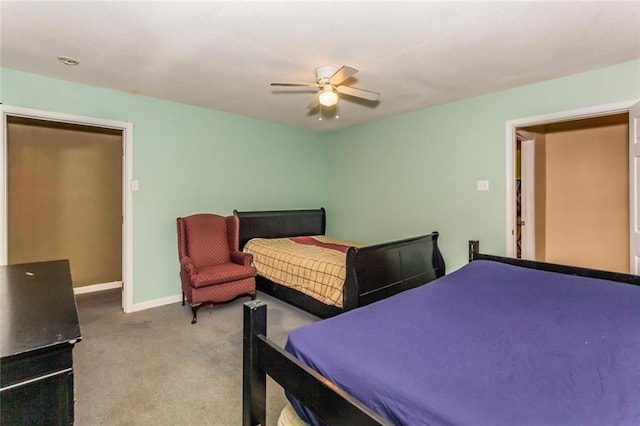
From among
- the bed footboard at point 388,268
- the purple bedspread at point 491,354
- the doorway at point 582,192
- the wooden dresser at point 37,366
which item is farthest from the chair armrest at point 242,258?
the doorway at point 582,192

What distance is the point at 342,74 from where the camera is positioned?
8.13 feet

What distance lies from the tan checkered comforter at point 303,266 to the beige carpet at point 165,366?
0.39 metres

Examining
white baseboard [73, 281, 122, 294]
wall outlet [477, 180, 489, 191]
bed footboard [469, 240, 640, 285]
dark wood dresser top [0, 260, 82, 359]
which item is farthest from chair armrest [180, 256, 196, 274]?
wall outlet [477, 180, 489, 191]

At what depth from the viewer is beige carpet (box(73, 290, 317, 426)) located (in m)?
1.93

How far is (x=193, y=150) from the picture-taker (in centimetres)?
405

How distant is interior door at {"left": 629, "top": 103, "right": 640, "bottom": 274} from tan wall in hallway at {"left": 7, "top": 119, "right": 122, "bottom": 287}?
5715 millimetres

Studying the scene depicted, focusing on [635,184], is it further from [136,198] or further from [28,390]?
[136,198]

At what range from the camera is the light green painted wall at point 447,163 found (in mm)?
3045

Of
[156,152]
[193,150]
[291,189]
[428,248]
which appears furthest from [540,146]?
[156,152]

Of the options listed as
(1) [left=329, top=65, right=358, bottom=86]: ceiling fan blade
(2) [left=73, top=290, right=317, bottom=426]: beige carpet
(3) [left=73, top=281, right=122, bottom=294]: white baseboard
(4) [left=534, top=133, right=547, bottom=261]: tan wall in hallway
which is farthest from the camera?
(4) [left=534, top=133, right=547, bottom=261]: tan wall in hallway

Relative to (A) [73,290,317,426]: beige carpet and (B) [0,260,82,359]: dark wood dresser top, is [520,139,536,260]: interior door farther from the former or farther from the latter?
(B) [0,260,82,359]: dark wood dresser top

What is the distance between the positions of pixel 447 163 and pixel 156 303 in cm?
379

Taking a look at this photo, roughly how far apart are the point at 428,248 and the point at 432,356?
2431mm

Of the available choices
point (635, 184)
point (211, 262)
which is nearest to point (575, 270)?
point (635, 184)
